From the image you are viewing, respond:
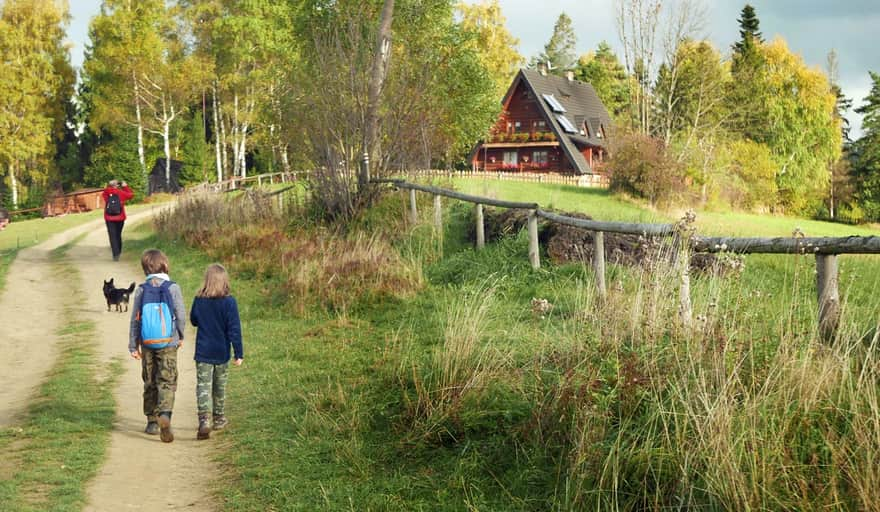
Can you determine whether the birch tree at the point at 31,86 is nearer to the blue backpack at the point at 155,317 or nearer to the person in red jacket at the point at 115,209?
the person in red jacket at the point at 115,209

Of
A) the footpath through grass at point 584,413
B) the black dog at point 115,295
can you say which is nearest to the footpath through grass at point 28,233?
the black dog at point 115,295

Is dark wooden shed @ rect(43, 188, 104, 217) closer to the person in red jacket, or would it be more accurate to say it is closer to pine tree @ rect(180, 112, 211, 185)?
pine tree @ rect(180, 112, 211, 185)

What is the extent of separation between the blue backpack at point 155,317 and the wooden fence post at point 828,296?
16.9 feet

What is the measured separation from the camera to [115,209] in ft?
62.5

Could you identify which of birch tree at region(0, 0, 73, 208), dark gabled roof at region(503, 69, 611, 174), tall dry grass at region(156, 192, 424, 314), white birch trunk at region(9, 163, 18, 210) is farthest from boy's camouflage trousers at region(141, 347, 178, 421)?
white birch trunk at region(9, 163, 18, 210)

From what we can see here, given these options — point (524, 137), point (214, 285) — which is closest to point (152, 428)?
point (214, 285)

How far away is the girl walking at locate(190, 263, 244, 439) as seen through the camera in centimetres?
709

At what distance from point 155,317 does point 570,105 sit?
54513 mm

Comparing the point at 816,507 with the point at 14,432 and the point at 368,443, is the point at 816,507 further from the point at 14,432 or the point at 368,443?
the point at 14,432

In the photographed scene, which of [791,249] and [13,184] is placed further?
[13,184]

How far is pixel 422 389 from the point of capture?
646 centimetres

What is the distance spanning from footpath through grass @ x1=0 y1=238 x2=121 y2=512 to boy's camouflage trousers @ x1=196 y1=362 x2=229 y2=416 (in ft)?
2.75

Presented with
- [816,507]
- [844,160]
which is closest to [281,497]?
[816,507]

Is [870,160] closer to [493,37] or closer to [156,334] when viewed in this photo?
[493,37]
